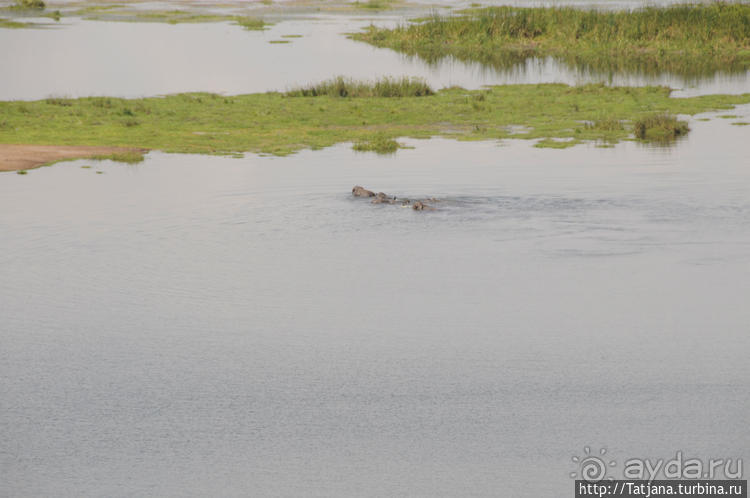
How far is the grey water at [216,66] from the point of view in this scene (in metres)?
40.6

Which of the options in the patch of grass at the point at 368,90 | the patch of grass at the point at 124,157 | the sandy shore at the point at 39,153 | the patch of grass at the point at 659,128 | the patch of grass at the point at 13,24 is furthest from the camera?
the patch of grass at the point at 13,24

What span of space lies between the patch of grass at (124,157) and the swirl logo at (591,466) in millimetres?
18026

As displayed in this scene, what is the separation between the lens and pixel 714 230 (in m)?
17.4

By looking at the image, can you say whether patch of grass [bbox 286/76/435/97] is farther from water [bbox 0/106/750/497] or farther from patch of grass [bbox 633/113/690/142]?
water [bbox 0/106/750/497]

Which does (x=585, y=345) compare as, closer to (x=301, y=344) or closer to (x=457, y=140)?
(x=301, y=344)

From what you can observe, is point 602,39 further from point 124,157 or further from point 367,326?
point 367,326

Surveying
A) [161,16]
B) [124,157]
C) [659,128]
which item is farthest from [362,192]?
[161,16]

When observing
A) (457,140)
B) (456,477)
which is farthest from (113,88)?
(456,477)

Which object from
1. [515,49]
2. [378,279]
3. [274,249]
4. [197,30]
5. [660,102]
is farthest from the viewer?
[197,30]

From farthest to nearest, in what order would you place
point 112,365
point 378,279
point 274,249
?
1. point 274,249
2. point 378,279
3. point 112,365

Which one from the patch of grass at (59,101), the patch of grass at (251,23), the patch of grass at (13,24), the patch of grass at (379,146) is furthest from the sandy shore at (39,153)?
the patch of grass at (13,24)

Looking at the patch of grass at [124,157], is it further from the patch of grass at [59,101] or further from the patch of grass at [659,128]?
the patch of grass at [659,128]

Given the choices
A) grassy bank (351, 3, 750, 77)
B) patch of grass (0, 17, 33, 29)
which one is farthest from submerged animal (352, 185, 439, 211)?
patch of grass (0, 17, 33, 29)

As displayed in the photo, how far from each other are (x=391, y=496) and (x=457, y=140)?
20.1 m
